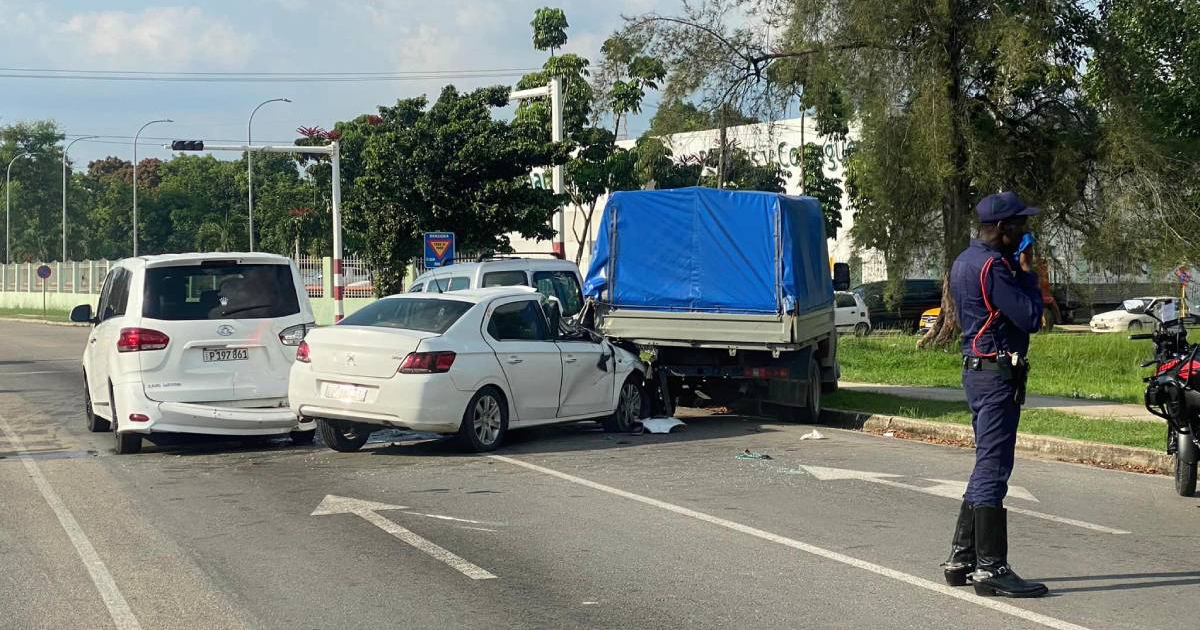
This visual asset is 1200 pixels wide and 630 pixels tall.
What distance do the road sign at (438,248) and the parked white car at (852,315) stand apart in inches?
569

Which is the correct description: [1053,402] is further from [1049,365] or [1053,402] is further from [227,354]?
[227,354]

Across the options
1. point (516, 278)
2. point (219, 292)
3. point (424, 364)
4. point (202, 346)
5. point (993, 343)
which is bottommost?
point (424, 364)

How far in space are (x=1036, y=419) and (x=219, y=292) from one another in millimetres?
8531

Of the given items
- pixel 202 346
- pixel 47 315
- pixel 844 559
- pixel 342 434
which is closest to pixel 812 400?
pixel 342 434

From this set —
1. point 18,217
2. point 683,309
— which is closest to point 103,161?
point 18,217

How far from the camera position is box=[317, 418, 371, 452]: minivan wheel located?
1262cm

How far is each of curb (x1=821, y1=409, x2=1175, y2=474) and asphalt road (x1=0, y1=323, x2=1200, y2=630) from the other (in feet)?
1.96

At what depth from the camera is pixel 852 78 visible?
2614cm

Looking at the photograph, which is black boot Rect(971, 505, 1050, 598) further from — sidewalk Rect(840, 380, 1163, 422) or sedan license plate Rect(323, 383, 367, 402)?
sidewalk Rect(840, 380, 1163, 422)

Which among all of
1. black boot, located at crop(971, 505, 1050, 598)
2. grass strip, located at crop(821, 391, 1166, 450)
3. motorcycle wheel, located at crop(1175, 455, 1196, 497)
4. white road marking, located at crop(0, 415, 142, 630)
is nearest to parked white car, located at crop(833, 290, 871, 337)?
grass strip, located at crop(821, 391, 1166, 450)

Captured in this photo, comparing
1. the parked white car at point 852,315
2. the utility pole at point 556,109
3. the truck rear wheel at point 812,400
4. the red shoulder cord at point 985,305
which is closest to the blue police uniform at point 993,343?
the red shoulder cord at point 985,305

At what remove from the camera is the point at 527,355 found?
12.9 metres

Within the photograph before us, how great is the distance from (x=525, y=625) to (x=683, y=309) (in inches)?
367

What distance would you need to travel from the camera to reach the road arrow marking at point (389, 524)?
7.50 metres
